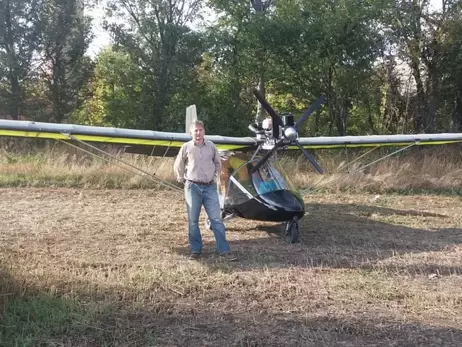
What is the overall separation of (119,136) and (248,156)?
2261 millimetres

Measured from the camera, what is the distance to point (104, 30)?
22266 mm

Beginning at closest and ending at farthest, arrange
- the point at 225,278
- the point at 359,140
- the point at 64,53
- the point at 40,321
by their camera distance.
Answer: the point at 40,321, the point at 225,278, the point at 359,140, the point at 64,53

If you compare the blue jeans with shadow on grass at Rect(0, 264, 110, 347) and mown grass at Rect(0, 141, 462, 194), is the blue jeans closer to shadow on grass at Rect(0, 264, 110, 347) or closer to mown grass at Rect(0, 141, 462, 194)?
shadow on grass at Rect(0, 264, 110, 347)

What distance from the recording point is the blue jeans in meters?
7.18

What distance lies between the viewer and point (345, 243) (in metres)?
8.20

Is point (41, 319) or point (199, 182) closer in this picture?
point (41, 319)

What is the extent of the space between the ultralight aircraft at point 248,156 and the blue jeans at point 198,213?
112 cm

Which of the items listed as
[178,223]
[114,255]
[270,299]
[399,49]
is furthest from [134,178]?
[399,49]

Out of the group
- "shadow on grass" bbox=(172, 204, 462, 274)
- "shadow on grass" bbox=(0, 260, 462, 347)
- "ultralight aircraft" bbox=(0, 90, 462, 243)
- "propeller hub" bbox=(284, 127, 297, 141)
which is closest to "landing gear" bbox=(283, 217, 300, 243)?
"ultralight aircraft" bbox=(0, 90, 462, 243)

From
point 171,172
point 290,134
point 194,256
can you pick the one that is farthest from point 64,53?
point 194,256

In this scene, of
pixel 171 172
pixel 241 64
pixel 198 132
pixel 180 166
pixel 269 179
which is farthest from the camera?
pixel 241 64

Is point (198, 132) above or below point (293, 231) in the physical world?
above

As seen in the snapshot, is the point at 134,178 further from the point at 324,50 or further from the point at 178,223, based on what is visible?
the point at 324,50

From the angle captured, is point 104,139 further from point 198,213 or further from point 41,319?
point 41,319
